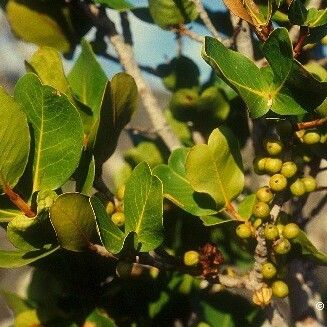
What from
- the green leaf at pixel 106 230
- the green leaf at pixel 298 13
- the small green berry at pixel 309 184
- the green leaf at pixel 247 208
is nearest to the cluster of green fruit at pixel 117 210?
the green leaf at pixel 106 230

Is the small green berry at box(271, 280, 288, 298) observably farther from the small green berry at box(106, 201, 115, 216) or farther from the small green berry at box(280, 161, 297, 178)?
the small green berry at box(106, 201, 115, 216)

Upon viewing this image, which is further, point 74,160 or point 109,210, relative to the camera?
point 109,210

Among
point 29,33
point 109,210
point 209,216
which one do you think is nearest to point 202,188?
point 209,216

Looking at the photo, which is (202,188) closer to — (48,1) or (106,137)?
(106,137)

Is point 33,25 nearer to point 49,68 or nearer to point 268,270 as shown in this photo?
point 49,68

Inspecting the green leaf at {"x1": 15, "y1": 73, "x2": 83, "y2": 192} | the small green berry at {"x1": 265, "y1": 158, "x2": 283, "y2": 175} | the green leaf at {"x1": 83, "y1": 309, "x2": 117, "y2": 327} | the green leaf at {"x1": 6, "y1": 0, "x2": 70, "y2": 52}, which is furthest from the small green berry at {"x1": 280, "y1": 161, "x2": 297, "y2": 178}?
the green leaf at {"x1": 6, "y1": 0, "x2": 70, "y2": 52}

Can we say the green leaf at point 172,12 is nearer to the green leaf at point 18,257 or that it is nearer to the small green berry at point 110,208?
the small green berry at point 110,208
